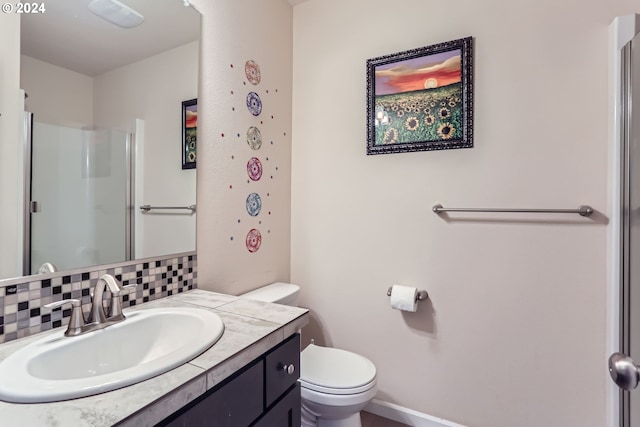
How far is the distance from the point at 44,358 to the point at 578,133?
203 cm

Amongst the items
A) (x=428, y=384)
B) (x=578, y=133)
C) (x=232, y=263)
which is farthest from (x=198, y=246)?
(x=578, y=133)

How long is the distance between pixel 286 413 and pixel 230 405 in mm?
290

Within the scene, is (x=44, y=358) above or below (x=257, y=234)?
below

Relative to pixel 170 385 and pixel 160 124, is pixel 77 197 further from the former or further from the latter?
pixel 170 385

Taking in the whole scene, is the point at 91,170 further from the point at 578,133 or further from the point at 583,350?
the point at 583,350

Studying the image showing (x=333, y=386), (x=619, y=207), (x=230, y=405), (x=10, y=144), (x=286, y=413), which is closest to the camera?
(x=230, y=405)

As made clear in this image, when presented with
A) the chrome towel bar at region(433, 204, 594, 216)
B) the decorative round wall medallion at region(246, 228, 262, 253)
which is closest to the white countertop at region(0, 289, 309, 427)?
the decorative round wall medallion at region(246, 228, 262, 253)

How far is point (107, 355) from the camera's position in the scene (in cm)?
91

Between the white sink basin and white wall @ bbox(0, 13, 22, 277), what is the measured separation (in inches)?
10.8

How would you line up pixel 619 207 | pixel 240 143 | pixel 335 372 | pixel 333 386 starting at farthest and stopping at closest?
pixel 240 143 < pixel 335 372 < pixel 333 386 < pixel 619 207

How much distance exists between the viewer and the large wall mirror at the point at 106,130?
95 centimetres

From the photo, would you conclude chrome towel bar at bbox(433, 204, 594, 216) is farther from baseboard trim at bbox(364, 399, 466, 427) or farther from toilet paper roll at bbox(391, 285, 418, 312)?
baseboard trim at bbox(364, 399, 466, 427)

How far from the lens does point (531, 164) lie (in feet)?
4.76

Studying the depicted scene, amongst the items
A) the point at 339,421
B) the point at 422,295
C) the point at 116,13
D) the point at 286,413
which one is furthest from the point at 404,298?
the point at 116,13
